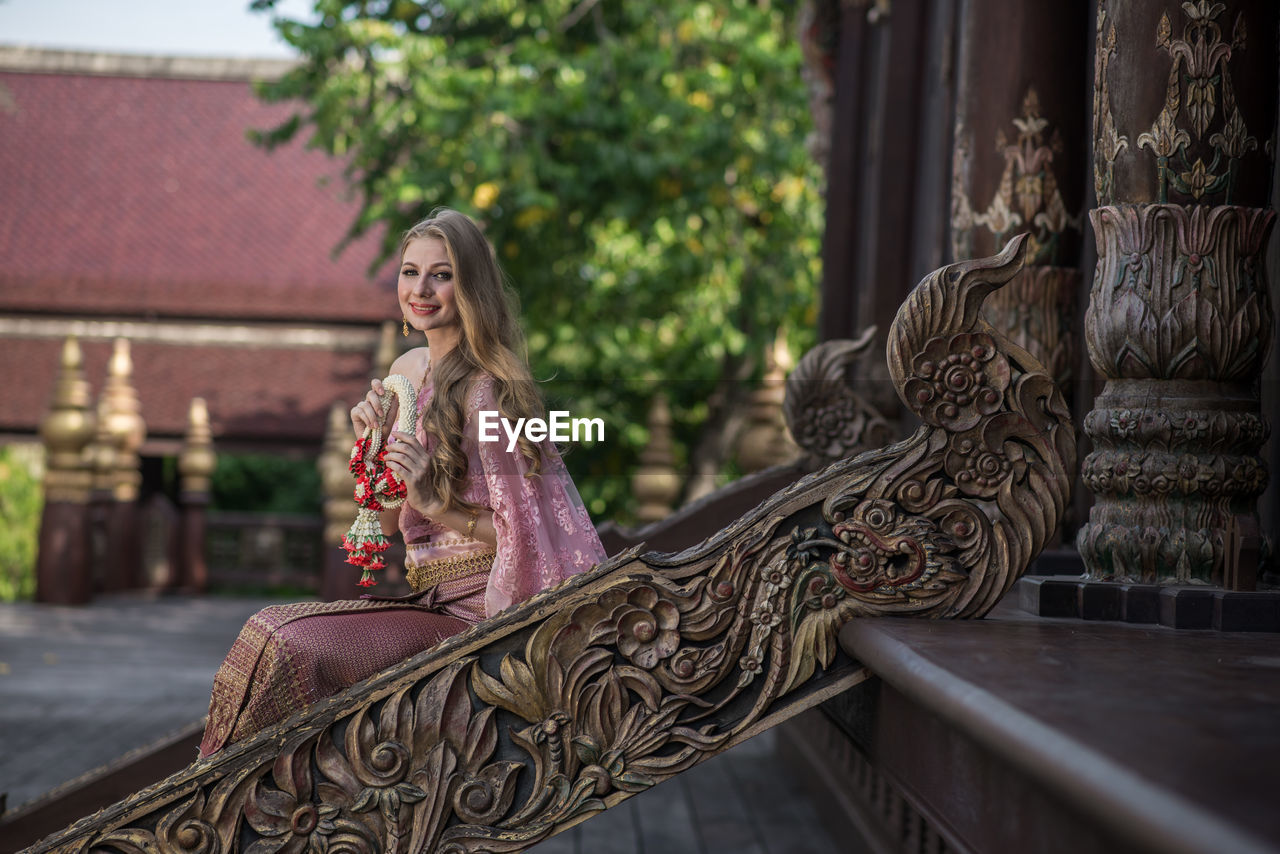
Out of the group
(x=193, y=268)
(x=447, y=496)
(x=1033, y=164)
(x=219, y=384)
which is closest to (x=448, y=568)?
(x=447, y=496)

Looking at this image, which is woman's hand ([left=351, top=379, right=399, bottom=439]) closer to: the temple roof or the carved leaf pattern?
the carved leaf pattern

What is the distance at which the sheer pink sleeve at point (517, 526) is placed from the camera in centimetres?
219

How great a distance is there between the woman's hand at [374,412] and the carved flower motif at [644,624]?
51cm

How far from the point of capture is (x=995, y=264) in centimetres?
194

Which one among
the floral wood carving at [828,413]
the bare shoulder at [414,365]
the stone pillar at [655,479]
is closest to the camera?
the bare shoulder at [414,365]

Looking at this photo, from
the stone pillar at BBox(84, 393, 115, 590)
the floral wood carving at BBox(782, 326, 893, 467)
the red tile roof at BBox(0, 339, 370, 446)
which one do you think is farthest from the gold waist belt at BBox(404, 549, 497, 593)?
the red tile roof at BBox(0, 339, 370, 446)

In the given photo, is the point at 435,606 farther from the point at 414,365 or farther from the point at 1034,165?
the point at 1034,165

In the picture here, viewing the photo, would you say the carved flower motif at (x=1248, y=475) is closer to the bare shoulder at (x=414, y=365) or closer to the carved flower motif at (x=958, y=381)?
the carved flower motif at (x=958, y=381)

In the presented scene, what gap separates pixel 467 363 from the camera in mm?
2230

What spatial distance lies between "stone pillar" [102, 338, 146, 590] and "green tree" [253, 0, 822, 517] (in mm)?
3289

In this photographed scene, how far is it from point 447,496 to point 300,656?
1.14ft

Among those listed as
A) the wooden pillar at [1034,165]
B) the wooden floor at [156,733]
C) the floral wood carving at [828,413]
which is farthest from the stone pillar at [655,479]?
the wooden pillar at [1034,165]

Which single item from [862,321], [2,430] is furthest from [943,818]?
[2,430]

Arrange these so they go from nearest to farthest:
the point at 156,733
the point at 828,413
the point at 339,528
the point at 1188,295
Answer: the point at 1188,295, the point at 828,413, the point at 156,733, the point at 339,528
